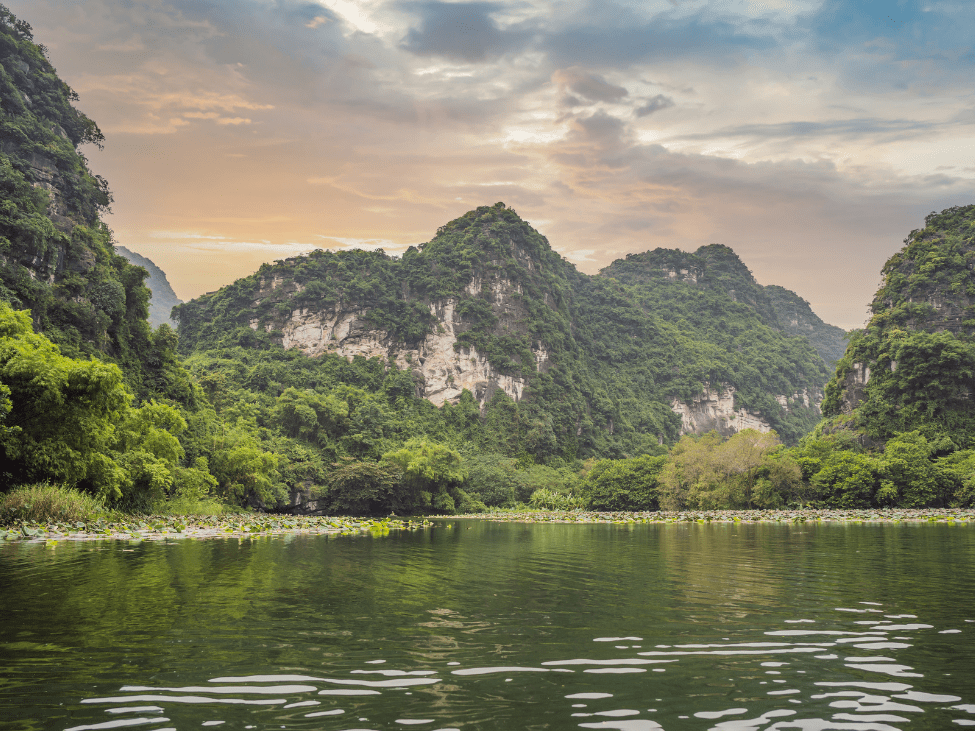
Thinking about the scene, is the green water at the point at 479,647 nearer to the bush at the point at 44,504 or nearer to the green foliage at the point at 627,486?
the bush at the point at 44,504

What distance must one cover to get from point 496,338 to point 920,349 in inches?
2570

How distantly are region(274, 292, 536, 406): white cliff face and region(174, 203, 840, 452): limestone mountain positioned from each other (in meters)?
0.18

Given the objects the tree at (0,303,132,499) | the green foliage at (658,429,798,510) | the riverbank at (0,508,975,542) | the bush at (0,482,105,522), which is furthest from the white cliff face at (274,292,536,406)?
the tree at (0,303,132,499)

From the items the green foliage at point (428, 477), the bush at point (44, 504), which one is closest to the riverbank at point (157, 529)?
the bush at point (44, 504)

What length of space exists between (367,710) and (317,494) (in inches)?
2644

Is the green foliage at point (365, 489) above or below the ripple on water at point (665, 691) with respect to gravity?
below

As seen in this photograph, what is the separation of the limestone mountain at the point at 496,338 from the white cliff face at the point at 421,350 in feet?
0.60

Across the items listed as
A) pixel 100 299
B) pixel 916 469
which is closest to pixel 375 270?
pixel 100 299

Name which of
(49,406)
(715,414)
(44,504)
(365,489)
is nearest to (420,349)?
(365,489)

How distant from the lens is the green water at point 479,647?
5.98m

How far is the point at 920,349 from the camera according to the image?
76.9 metres

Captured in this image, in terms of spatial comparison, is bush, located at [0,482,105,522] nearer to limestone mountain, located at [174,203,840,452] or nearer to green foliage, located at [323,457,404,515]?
green foliage, located at [323,457,404,515]

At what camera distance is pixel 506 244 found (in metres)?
139

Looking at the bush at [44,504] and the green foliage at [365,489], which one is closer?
the bush at [44,504]
